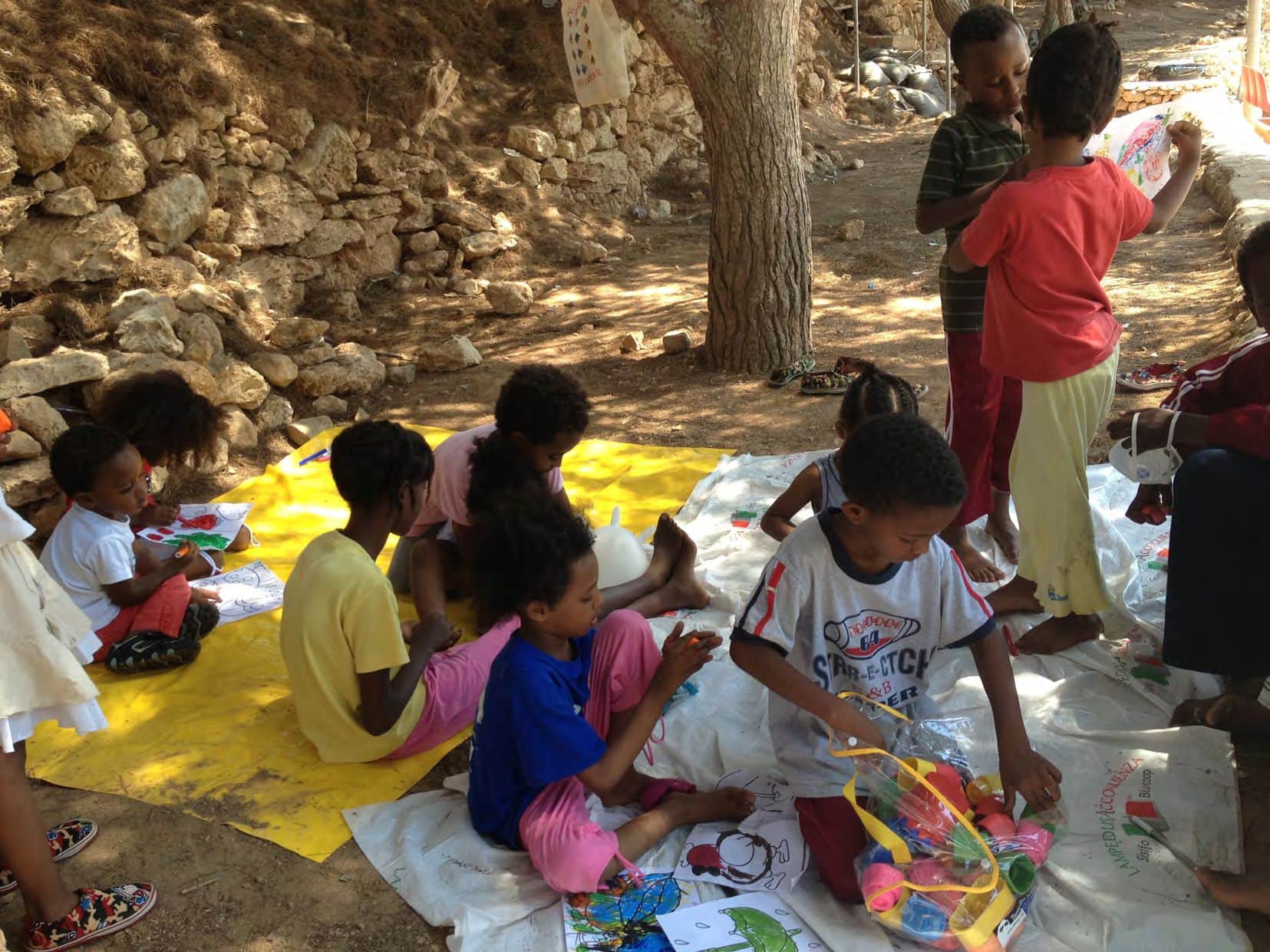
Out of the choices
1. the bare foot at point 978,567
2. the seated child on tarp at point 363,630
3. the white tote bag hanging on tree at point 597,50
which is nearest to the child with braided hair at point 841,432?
the bare foot at point 978,567

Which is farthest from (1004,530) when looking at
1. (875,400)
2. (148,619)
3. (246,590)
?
(148,619)

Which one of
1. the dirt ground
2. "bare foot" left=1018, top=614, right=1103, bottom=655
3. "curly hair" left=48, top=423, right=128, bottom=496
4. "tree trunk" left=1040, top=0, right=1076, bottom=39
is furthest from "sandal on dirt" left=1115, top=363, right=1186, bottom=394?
"tree trunk" left=1040, top=0, right=1076, bottom=39

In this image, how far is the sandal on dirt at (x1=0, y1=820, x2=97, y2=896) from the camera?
7.54 feet

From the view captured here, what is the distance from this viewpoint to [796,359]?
A: 522cm

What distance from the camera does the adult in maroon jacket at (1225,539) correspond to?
223cm

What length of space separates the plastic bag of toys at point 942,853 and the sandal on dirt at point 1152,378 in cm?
281

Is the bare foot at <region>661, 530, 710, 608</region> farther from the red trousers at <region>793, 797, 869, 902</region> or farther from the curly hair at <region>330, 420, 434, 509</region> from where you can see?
the red trousers at <region>793, 797, 869, 902</region>

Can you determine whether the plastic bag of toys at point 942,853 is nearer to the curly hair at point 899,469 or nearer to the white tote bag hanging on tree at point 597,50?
the curly hair at point 899,469

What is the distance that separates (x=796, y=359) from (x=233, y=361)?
267 cm

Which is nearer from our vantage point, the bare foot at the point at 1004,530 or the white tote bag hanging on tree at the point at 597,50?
the bare foot at the point at 1004,530

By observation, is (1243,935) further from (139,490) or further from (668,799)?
(139,490)

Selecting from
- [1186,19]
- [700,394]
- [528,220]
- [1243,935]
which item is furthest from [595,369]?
[1186,19]

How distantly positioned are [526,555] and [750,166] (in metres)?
3.55

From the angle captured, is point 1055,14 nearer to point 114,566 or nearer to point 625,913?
point 114,566
